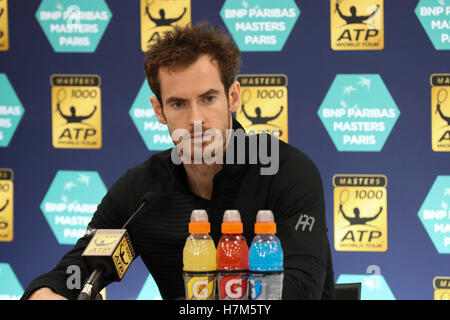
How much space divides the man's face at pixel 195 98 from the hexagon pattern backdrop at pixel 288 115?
1.39 meters

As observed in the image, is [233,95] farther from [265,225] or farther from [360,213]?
[360,213]

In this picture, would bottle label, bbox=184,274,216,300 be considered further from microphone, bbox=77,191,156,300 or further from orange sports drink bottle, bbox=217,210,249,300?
microphone, bbox=77,191,156,300

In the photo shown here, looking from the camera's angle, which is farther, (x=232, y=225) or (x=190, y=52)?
(x=190, y=52)

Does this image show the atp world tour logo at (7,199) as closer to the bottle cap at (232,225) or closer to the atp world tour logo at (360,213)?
the atp world tour logo at (360,213)

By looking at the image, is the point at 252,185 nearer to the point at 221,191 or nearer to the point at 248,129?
the point at 221,191

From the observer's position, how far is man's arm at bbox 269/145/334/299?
3.59ft

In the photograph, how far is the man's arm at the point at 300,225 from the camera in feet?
3.59

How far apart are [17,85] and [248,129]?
125 cm

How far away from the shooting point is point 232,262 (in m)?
1.00

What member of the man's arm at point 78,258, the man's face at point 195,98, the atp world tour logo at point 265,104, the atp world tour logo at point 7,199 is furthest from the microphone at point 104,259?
the atp world tour logo at point 7,199

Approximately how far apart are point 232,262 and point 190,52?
21.2 inches

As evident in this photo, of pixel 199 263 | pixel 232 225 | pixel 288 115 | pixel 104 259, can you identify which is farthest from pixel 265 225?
pixel 288 115

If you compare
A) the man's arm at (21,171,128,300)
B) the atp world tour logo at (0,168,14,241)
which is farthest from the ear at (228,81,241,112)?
the atp world tour logo at (0,168,14,241)
